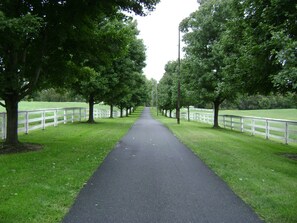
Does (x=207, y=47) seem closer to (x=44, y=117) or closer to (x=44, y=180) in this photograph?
(x=44, y=117)

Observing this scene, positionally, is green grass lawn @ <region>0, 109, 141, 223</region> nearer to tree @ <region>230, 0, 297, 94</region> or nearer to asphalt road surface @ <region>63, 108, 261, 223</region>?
asphalt road surface @ <region>63, 108, 261, 223</region>

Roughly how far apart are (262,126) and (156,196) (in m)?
13.9

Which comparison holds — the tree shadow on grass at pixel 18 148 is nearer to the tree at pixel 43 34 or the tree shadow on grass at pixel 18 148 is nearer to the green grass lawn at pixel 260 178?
the tree at pixel 43 34

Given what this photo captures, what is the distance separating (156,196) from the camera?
219 inches

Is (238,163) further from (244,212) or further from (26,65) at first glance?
(26,65)

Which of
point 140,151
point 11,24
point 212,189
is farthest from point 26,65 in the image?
point 212,189

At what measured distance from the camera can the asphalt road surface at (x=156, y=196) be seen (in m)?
4.57

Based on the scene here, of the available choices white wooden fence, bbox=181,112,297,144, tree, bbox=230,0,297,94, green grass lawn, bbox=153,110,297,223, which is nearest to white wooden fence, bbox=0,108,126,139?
green grass lawn, bbox=153,110,297,223

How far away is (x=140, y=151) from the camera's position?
1091cm

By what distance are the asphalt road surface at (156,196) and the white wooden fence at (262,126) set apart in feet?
26.0

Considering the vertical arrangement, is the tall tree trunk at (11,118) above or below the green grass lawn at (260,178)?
above

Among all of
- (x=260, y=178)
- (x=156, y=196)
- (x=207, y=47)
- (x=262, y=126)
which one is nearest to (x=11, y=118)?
(x=156, y=196)

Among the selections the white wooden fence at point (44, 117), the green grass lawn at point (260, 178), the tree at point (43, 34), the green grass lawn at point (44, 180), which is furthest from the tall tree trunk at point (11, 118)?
the green grass lawn at point (260, 178)

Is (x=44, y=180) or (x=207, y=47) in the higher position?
(x=207, y=47)
